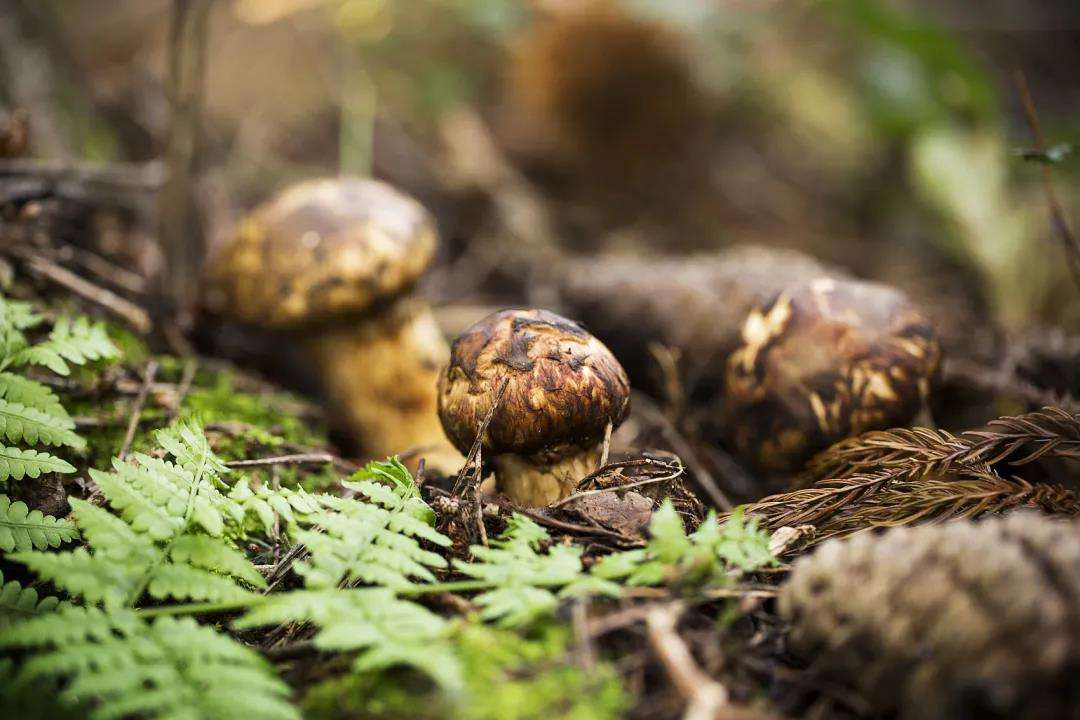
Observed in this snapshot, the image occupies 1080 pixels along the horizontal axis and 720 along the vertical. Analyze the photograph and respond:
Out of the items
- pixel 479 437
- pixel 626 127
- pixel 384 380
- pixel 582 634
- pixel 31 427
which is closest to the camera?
pixel 582 634

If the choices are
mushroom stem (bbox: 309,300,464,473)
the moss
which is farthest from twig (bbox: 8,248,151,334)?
the moss

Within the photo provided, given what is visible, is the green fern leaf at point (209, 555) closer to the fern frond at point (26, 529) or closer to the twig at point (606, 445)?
the fern frond at point (26, 529)

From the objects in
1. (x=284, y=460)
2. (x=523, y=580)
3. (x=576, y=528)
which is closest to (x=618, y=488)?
(x=576, y=528)

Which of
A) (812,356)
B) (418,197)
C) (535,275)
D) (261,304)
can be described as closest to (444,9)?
(418,197)

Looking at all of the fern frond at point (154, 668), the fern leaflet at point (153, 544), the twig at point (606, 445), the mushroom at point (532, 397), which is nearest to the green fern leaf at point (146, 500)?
the fern leaflet at point (153, 544)

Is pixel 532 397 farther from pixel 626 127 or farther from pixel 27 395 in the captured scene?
pixel 626 127

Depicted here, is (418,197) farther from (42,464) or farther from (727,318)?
(42,464)
